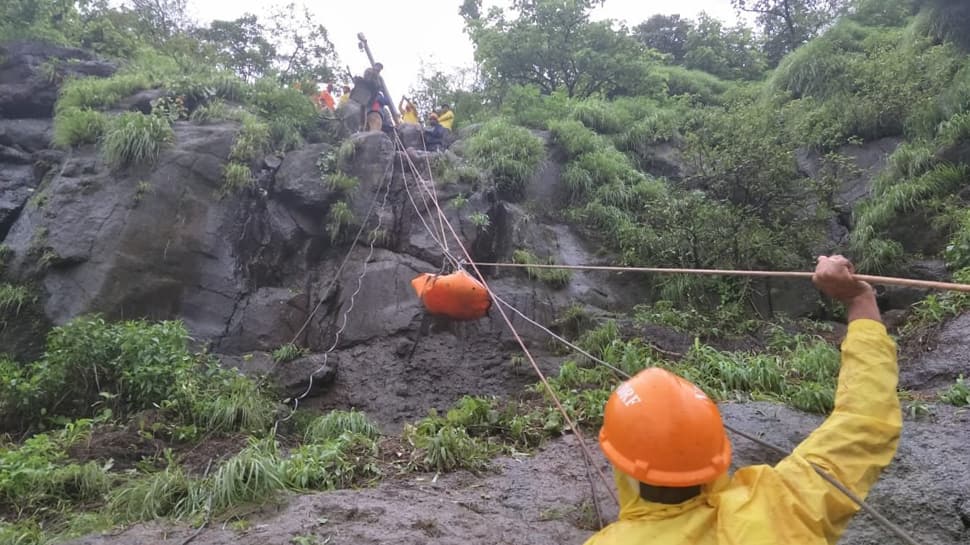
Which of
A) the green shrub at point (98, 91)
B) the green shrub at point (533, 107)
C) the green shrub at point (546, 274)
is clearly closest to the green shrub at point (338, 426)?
the green shrub at point (546, 274)

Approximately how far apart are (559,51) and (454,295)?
10.3 m

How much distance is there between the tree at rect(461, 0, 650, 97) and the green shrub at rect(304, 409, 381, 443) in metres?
9.44

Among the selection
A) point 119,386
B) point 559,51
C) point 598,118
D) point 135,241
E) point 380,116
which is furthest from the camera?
point 559,51

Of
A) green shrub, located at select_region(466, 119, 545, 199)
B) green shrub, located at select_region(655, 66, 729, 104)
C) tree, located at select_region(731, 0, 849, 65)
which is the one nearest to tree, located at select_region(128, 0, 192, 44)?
green shrub, located at select_region(466, 119, 545, 199)

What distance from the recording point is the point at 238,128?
934 cm

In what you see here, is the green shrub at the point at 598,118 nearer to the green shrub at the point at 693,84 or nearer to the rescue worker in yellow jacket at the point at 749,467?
the green shrub at the point at 693,84

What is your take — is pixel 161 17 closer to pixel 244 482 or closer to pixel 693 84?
pixel 693 84

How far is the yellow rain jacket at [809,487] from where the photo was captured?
1.45m

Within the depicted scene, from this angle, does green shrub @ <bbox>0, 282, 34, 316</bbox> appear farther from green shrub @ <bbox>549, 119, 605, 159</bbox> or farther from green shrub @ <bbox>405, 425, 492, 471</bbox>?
green shrub @ <bbox>549, 119, 605, 159</bbox>

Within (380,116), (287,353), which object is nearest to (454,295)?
(287,353)

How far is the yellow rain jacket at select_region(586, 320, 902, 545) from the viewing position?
1.45 metres

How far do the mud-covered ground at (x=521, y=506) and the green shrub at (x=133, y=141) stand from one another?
234 inches

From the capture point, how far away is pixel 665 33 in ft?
64.6

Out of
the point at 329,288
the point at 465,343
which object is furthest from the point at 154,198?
the point at 465,343
